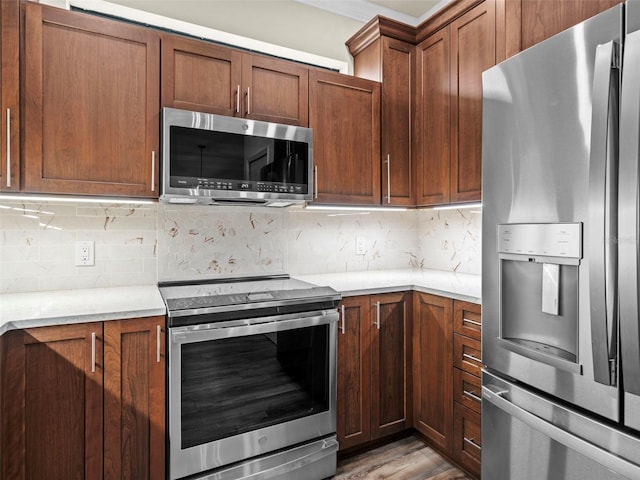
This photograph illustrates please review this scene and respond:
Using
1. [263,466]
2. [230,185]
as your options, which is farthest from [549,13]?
[263,466]

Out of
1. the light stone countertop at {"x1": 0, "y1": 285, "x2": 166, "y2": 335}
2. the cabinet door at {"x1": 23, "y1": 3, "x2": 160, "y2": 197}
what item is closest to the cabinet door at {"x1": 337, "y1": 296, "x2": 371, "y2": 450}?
the light stone countertop at {"x1": 0, "y1": 285, "x2": 166, "y2": 335}

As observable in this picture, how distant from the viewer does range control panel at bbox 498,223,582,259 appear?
4.02 ft

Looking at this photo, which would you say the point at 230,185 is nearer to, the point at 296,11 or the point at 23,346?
the point at 23,346

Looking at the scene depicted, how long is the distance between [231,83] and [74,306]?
1296mm

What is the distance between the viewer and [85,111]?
5.76 feet

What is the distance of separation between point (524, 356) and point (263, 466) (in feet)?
4.09

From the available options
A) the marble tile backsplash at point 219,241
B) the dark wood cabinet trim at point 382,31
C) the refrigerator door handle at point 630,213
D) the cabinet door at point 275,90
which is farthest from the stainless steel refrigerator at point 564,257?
the marble tile backsplash at point 219,241

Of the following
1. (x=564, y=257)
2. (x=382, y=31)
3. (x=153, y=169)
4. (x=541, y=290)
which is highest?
(x=382, y=31)

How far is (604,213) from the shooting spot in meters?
1.13

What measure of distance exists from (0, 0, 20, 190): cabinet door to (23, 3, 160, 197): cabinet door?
1.4 inches

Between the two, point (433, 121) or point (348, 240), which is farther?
point (348, 240)

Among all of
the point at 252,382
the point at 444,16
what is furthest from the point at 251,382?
the point at 444,16

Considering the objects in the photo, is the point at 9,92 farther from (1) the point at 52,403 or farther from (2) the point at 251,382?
(2) the point at 251,382

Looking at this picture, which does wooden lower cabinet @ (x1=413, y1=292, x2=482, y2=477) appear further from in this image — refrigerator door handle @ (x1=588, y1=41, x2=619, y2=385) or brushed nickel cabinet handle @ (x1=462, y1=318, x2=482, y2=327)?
refrigerator door handle @ (x1=588, y1=41, x2=619, y2=385)
